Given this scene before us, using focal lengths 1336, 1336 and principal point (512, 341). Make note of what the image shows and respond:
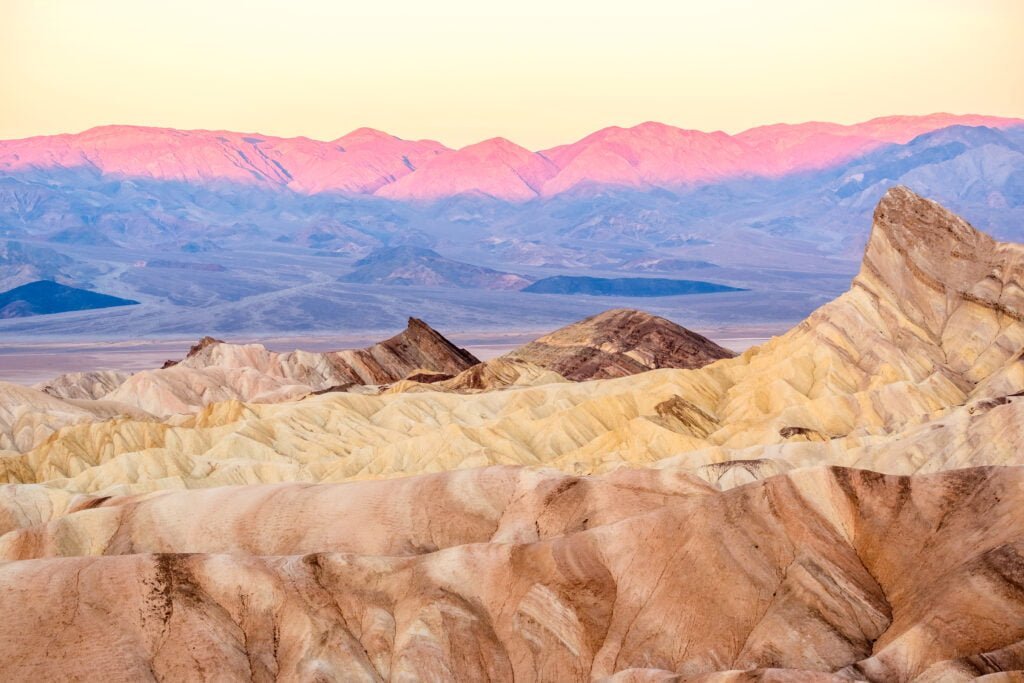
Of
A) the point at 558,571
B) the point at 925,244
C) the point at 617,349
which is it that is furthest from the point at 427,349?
the point at 558,571

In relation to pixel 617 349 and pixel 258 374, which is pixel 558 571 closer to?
pixel 258 374

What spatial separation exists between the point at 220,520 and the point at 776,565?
66.3 feet

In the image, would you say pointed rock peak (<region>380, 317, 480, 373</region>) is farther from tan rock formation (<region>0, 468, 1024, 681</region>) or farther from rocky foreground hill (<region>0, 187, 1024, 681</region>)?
tan rock formation (<region>0, 468, 1024, 681</region>)

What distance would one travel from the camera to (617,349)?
462 ft

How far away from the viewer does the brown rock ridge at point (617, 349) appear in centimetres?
13662

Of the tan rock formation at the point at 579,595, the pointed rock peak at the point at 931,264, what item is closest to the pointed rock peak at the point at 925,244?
the pointed rock peak at the point at 931,264

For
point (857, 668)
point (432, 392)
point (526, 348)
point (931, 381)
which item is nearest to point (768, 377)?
point (931, 381)

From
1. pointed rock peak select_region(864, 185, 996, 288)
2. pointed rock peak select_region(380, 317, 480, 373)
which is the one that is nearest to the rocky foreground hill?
pointed rock peak select_region(864, 185, 996, 288)

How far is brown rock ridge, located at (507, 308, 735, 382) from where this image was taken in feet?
448

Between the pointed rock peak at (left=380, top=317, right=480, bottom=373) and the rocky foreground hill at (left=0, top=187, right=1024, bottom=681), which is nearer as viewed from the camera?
the rocky foreground hill at (left=0, top=187, right=1024, bottom=681)

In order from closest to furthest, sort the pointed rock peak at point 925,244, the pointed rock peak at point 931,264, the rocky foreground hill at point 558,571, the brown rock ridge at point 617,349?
1. the rocky foreground hill at point 558,571
2. the pointed rock peak at point 931,264
3. the pointed rock peak at point 925,244
4. the brown rock ridge at point 617,349

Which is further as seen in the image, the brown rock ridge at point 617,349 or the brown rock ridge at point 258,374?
the brown rock ridge at point 617,349

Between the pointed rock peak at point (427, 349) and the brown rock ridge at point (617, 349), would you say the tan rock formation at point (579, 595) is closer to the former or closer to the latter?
the brown rock ridge at point (617, 349)

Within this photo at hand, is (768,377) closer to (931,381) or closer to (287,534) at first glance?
(931,381)
